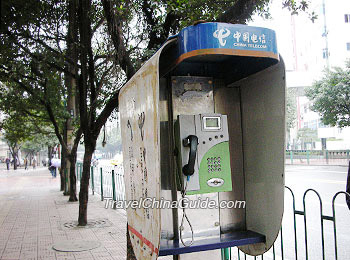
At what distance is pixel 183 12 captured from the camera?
502 centimetres

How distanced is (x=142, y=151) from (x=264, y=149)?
115cm

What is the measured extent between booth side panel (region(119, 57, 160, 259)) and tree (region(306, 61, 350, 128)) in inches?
618

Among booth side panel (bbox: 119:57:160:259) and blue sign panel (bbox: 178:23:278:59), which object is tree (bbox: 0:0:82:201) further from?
blue sign panel (bbox: 178:23:278:59)

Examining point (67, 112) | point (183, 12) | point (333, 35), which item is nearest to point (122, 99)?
point (183, 12)

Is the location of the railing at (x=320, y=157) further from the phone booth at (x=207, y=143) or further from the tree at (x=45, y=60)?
the phone booth at (x=207, y=143)

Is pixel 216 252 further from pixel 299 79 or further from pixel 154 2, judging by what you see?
pixel 299 79

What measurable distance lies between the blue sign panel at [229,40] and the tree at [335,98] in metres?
15.8

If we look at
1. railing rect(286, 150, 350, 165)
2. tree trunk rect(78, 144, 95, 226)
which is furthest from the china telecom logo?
railing rect(286, 150, 350, 165)

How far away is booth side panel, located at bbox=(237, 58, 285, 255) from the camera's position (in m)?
2.99

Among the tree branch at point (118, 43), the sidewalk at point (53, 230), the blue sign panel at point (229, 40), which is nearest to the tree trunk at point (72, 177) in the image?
the sidewalk at point (53, 230)

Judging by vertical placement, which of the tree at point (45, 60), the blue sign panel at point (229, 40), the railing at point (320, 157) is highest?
the tree at point (45, 60)

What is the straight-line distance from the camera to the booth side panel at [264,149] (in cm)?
299

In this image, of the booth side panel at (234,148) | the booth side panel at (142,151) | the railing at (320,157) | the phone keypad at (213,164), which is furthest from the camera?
the railing at (320,157)

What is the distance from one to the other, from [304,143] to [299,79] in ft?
41.8
